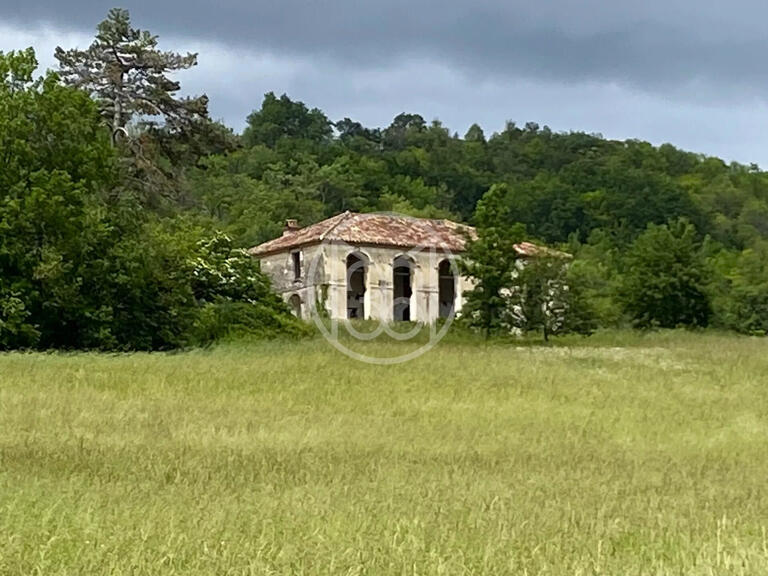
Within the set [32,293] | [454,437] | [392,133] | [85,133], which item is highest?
[392,133]

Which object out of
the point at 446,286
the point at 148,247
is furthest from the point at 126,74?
the point at 446,286

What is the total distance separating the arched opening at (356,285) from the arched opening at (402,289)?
1.70 metres

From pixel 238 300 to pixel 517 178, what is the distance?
67953 millimetres

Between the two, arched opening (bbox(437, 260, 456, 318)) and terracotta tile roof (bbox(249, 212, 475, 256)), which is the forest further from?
arched opening (bbox(437, 260, 456, 318))

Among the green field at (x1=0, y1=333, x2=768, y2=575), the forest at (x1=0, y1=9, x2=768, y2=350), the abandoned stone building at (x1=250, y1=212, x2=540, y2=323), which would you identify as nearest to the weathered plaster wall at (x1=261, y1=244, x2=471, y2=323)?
the abandoned stone building at (x1=250, y1=212, x2=540, y2=323)

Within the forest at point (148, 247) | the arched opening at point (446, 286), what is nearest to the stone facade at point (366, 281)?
the arched opening at point (446, 286)

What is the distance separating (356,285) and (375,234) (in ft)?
11.5

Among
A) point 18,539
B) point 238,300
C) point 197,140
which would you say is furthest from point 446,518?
point 197,140

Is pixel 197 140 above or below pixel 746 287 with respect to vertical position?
above

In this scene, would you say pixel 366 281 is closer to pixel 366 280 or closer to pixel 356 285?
pixel 366 280

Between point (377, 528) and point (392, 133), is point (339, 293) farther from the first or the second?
point (392, 133)

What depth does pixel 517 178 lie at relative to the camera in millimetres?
106312

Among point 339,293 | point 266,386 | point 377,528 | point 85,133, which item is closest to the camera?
point 377,528

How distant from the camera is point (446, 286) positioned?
5769 centimetres
